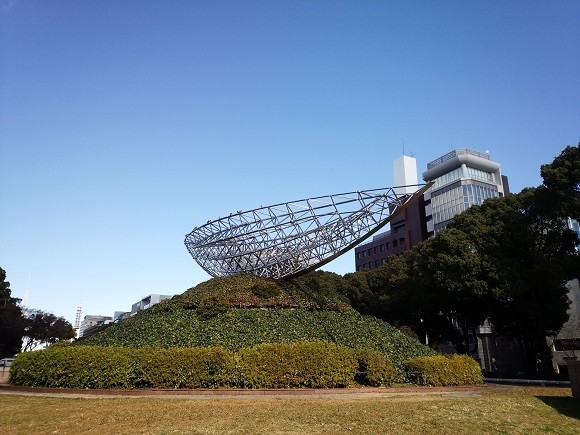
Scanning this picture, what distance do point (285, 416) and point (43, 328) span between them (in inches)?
2229

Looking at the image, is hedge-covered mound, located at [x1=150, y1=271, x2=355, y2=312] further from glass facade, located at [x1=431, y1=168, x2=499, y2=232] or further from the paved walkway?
glass facade, located at [x1=431, y1=168, x2=499, y2=232]

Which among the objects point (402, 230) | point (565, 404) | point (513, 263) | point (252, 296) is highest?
point (402, 230)

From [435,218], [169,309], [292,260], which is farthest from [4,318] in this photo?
[435,218]

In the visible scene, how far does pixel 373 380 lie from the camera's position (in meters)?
18.4

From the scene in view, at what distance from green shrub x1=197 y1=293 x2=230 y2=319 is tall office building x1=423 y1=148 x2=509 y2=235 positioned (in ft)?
188

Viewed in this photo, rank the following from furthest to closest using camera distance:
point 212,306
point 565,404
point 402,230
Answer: point 402,230, point 212,306, point 565,404

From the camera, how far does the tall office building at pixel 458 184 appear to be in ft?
247

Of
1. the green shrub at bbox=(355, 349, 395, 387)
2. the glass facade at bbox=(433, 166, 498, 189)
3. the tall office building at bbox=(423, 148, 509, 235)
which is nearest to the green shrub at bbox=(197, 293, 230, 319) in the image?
the green shrub at bbox=(355, 349, 395, 387)

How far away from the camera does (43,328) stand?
5712 centimetres

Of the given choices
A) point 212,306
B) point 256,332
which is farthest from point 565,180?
point 212,306

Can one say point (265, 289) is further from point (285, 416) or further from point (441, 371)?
point (285, 416)

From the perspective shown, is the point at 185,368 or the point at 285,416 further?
the point at 185,368

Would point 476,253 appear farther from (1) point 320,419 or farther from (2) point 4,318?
(2) point 4,318

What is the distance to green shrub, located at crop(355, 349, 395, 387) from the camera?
18469 mm
